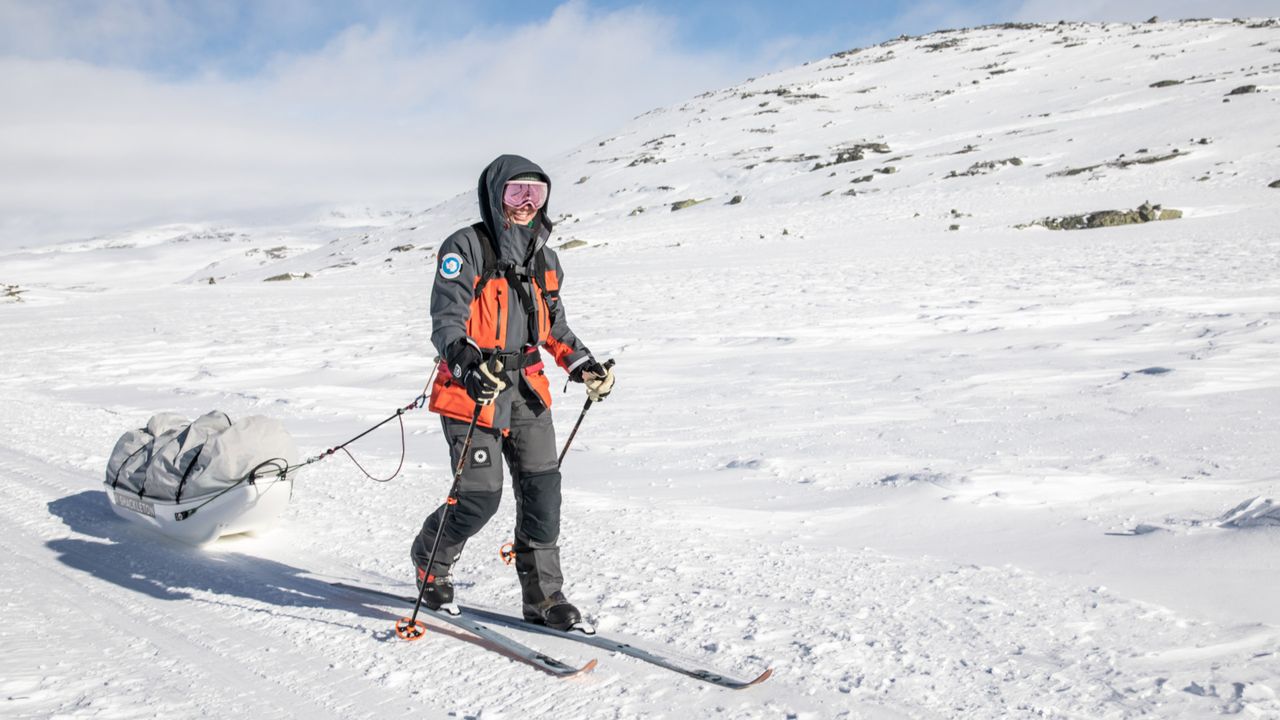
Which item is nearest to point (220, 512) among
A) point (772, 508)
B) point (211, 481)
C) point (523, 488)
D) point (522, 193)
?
point (211, 481)

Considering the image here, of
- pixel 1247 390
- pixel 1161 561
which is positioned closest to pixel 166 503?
pixel 1161 561

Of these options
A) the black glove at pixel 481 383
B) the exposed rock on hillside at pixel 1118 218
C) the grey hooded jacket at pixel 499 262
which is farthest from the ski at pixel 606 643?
the exposed rock on hillside at pixel 1118 218

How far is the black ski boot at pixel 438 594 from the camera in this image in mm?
3961

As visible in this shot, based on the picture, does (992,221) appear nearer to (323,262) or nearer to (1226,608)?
(1226,608)

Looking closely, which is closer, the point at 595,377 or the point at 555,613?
the point at 555,613

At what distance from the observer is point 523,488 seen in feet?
12.8

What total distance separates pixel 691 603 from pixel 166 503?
3.25 m

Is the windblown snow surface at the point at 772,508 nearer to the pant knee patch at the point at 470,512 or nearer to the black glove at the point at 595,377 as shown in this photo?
the pant knee patch at the point at 470,512

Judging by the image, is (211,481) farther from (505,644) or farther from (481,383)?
(481,383)

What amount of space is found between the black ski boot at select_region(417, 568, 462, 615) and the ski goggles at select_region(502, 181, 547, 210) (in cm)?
171

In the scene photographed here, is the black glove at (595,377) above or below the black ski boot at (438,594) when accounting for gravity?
above

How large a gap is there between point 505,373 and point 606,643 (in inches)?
46.5

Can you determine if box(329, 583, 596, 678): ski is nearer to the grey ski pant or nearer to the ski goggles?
the grey ski pant

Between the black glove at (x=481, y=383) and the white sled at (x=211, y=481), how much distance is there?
2.36 meters
